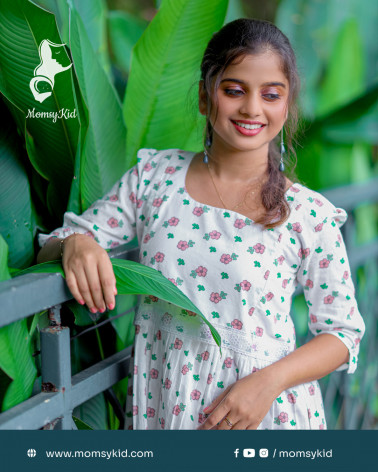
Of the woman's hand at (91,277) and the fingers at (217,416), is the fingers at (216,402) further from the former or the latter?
the woman's hand at (91,277)

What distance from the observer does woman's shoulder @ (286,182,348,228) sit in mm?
909

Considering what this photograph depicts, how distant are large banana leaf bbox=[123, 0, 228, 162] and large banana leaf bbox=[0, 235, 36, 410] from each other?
52 cm

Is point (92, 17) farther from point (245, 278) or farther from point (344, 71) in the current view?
point (344, 71)

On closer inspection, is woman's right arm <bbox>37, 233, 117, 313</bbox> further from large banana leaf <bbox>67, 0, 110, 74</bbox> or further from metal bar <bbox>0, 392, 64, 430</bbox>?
large banana leaf <bbox>67, 0, 110, 74</bbox>

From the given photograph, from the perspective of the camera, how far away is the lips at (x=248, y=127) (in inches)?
35.4

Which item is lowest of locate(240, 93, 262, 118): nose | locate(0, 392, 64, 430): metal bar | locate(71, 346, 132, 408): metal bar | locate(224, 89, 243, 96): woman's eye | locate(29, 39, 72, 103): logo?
locate(71, 346, 132, 408): metal bar

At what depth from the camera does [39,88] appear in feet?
3.07

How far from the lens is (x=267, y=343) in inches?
35.7

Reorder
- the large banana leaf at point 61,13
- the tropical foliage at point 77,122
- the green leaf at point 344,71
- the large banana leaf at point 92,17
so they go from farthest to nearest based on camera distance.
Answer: the green leaf at point 344,71 → the large banana leaf at point 92,17 → the large banana leaf at point 61,13 → the tropical foliage at point 77,122

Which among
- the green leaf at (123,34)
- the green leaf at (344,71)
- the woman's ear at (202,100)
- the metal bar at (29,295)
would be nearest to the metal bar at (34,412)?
the metal bar at (29,295)

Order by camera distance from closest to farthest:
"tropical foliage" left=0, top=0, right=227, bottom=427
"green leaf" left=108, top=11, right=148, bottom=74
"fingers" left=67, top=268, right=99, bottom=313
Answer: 1. "fingers" left=67, top=268, right=99, bottom=313
2. "tropical foliage" left=0, top=0, right=227, bottom=427
3. "green leaf" left=108, top=11, right=148, bottom=74

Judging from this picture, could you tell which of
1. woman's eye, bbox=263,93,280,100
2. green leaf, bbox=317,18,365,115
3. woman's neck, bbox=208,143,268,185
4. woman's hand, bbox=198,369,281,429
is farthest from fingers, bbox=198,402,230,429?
green leaf, bbox=317,18,365,115

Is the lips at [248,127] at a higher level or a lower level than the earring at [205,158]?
higher

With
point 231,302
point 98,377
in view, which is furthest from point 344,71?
point 98,377
